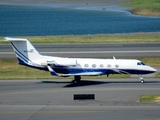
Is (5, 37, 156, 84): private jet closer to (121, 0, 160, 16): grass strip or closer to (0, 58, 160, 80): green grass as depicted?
(0, 58, 160, 80): green grass

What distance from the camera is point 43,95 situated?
1719 inches

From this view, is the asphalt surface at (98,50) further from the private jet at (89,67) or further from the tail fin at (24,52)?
the tail fin at (24,52)

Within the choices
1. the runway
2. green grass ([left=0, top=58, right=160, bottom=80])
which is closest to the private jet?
the runway

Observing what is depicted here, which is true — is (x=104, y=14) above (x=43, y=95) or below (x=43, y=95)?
above

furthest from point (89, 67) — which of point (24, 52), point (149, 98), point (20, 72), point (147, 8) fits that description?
point (147, 8)

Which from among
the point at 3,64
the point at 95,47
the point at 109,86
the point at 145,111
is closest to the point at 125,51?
the point at 95,47

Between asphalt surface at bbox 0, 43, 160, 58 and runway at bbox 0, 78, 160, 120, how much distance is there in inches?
575

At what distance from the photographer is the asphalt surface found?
216 feet

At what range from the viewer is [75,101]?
39.6 meters

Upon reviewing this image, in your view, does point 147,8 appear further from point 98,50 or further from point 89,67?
point 89,67

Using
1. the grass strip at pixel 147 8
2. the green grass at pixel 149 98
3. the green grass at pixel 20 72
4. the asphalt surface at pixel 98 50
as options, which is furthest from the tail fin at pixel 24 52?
the grass strip at pixel 147 8

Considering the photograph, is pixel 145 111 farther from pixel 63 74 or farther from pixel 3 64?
pixel 3 64

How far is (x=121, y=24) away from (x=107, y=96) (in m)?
99.5

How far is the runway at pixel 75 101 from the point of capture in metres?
33.5
